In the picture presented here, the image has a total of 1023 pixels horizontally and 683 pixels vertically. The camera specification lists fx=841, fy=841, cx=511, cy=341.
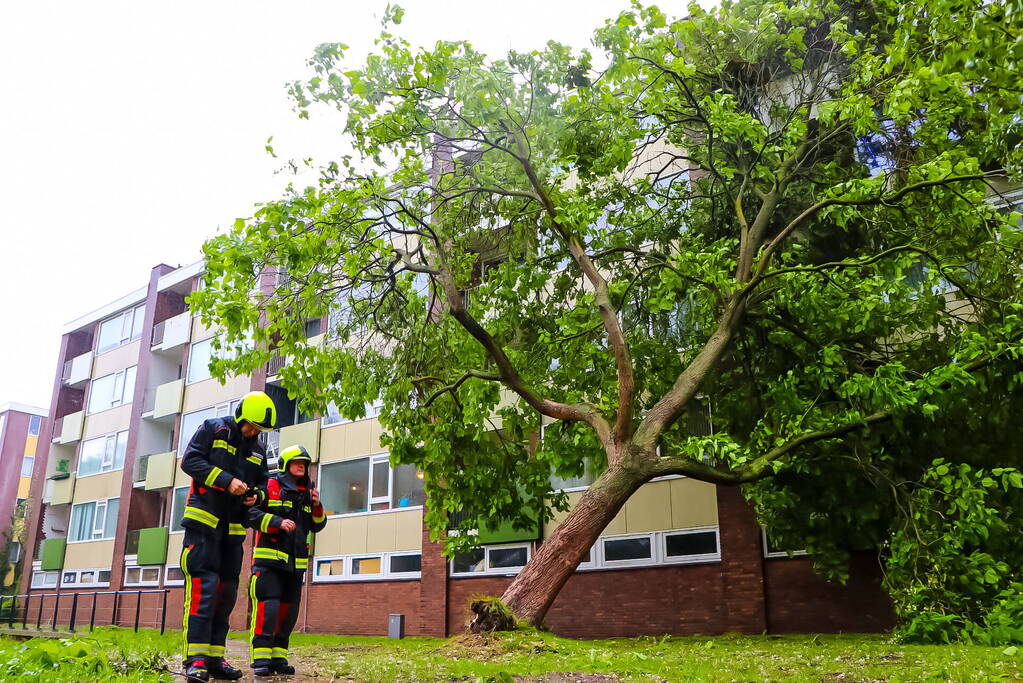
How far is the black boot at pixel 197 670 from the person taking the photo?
579 cm

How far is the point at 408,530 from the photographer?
21.0 metres

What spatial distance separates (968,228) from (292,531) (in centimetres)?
872

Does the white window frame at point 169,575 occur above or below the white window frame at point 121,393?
below

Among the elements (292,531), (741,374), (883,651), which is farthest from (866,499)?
(292,531)

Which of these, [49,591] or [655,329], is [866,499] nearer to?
[655,329]

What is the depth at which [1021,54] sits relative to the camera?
625cm

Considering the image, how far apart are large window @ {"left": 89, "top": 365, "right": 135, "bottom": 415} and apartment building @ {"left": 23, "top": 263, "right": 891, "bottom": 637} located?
0.08 metres

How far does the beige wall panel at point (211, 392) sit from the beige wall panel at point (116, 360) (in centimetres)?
482

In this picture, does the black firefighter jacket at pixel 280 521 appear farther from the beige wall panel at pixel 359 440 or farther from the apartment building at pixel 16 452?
the apartment building at pixel 16 452

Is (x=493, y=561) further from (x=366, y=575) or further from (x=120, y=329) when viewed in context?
(x=120, y=329)

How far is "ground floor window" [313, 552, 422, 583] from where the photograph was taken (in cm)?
2072

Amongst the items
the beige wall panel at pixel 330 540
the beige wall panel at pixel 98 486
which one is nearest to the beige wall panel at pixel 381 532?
the beige wall panel at pixel 330 540

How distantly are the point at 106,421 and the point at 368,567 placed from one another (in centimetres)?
1733

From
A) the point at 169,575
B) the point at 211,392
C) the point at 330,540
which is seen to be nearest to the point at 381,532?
the point at 330,540
